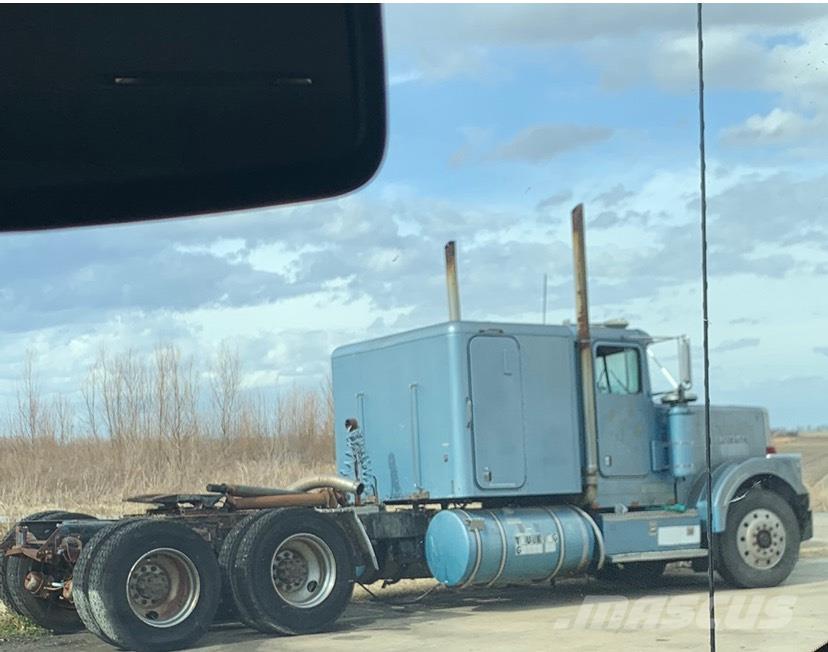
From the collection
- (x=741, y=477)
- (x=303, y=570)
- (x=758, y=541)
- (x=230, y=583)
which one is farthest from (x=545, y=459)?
(x=230, y=583)

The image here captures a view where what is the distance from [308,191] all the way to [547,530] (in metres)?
8.46

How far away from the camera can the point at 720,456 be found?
11.5m

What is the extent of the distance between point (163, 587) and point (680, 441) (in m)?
4.53

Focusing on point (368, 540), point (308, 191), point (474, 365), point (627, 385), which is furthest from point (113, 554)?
point (308, 191)

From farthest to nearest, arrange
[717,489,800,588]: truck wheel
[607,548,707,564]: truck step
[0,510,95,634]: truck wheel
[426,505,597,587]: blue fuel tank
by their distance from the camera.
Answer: [717,489,800,588]: truck wheel → [607,548,707,564]: truck step → [426,505,597,587]: blue fuel tank → [0,510,95,634]: truck wheel

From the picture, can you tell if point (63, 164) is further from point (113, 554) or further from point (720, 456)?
point (720, 456)

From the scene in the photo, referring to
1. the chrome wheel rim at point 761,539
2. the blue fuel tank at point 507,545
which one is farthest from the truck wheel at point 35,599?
the chrome wheel rim at point 761,539

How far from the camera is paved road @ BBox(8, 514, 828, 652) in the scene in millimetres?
7949

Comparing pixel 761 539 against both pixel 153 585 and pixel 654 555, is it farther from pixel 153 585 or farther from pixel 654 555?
pixel 153 585

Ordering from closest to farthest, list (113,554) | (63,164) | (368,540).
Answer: (63,164) → (113,554) → (368,540)

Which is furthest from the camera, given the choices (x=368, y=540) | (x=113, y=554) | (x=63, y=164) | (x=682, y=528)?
(x=682, y=528)

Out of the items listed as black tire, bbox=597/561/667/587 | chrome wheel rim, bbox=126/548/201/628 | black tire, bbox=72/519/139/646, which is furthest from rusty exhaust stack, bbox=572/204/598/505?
black tire, bbox=72/519/139/646

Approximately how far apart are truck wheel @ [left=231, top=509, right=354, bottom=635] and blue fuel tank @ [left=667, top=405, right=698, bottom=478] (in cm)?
298

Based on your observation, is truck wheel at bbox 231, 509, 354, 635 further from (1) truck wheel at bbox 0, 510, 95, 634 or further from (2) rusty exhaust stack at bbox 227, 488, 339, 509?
(1) truck wheel at bbox 0, 510, 95, 634
